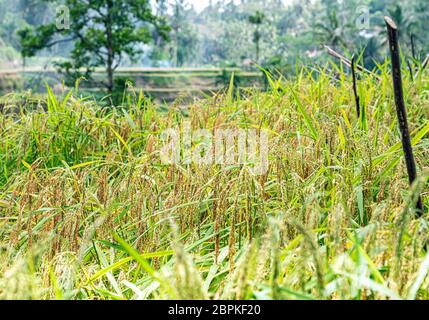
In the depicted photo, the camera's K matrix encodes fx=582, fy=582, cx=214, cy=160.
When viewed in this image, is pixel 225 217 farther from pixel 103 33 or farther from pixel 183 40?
pixel 183 40

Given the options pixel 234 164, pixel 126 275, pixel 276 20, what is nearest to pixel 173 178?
pixel 234 164

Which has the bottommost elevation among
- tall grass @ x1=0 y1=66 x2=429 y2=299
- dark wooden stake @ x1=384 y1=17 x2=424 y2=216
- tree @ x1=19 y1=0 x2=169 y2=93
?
tall grass @ x1=0 y1=66 x2=429 y2=299

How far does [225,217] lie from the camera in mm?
1534

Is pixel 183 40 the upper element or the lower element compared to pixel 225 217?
upper

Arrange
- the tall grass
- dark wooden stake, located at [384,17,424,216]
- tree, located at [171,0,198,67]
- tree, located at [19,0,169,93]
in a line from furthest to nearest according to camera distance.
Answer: tree, located at [171,0,198,67] < tree, located at [19,0,169,93] < dark wooden stake, located at [384,17,424,216] < the tall grass

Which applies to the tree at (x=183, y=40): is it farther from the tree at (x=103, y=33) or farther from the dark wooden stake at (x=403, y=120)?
the dark wooden stake at (x=403, y=120)

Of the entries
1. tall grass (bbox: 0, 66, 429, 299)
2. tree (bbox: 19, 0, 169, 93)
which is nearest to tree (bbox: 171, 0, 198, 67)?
tree (bbox: 19, 0, 169, 93)

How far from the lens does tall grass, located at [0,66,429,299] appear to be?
3.02 feet

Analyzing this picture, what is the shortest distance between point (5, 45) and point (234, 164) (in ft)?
153

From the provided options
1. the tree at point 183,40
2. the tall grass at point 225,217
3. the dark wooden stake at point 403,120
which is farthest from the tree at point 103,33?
the tree at point 183,40

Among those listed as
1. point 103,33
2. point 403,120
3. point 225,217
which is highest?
point 103,33

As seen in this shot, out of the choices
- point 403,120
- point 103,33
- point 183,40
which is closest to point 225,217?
point 403,120

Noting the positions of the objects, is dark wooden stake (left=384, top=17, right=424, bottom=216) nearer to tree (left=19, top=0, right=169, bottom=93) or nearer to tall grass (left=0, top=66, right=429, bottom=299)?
Answer: tall grass (left=0, top=66, right=429, bottom=299)

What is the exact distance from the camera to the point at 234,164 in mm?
1755
